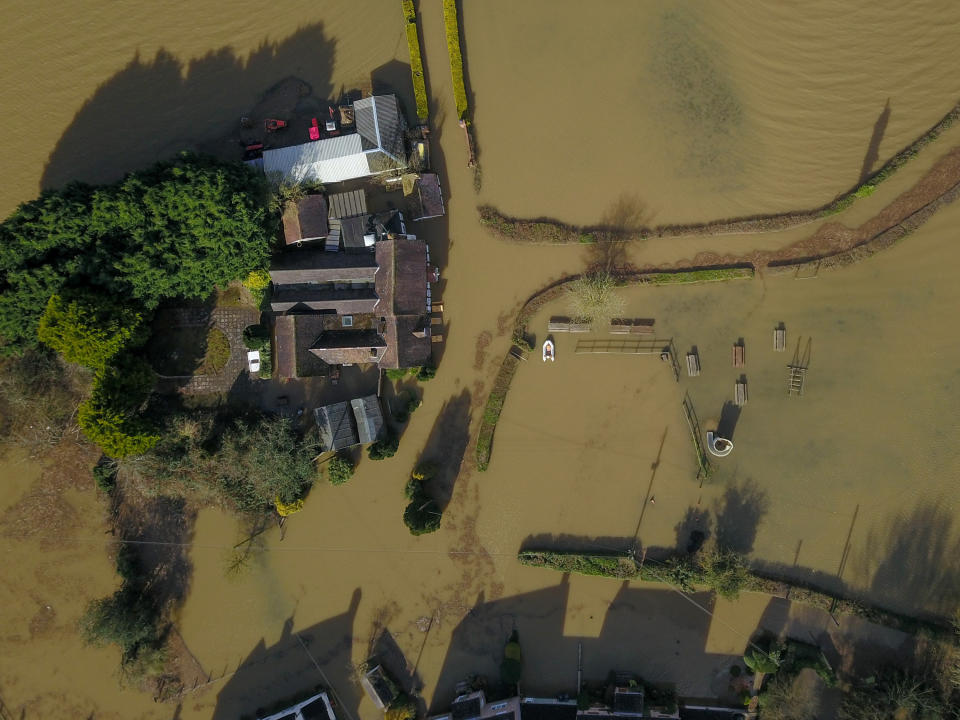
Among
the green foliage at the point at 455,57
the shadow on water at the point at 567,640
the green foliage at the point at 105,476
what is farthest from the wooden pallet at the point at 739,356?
the green foliage at the point at 105,476

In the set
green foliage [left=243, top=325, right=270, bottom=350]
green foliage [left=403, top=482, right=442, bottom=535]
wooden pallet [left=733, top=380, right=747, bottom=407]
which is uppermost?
green foliage [left=243, top=325, right=270, bottom=350]

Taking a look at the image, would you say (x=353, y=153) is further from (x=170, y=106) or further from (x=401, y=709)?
(x=401, y=709)

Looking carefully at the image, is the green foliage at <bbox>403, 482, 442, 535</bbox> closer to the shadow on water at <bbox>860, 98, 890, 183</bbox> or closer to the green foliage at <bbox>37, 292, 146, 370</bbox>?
the green foliage at <bbox>37, 292, 146, 370</bbox>

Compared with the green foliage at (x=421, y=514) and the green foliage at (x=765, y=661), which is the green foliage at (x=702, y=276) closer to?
the green foliage at (x=421, y=514)

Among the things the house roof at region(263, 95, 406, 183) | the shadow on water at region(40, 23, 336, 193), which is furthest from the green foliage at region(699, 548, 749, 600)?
the shadow on water at region(40, 23, 336, 193)

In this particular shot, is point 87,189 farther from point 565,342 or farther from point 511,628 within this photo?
point 511,628

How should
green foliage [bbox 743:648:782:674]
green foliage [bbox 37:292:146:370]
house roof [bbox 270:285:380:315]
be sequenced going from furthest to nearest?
house roof [bbox 270:285:380:315]
green foliage [bbox 743:648:782:674]
green foliage [bbox 37:292:146:370]
